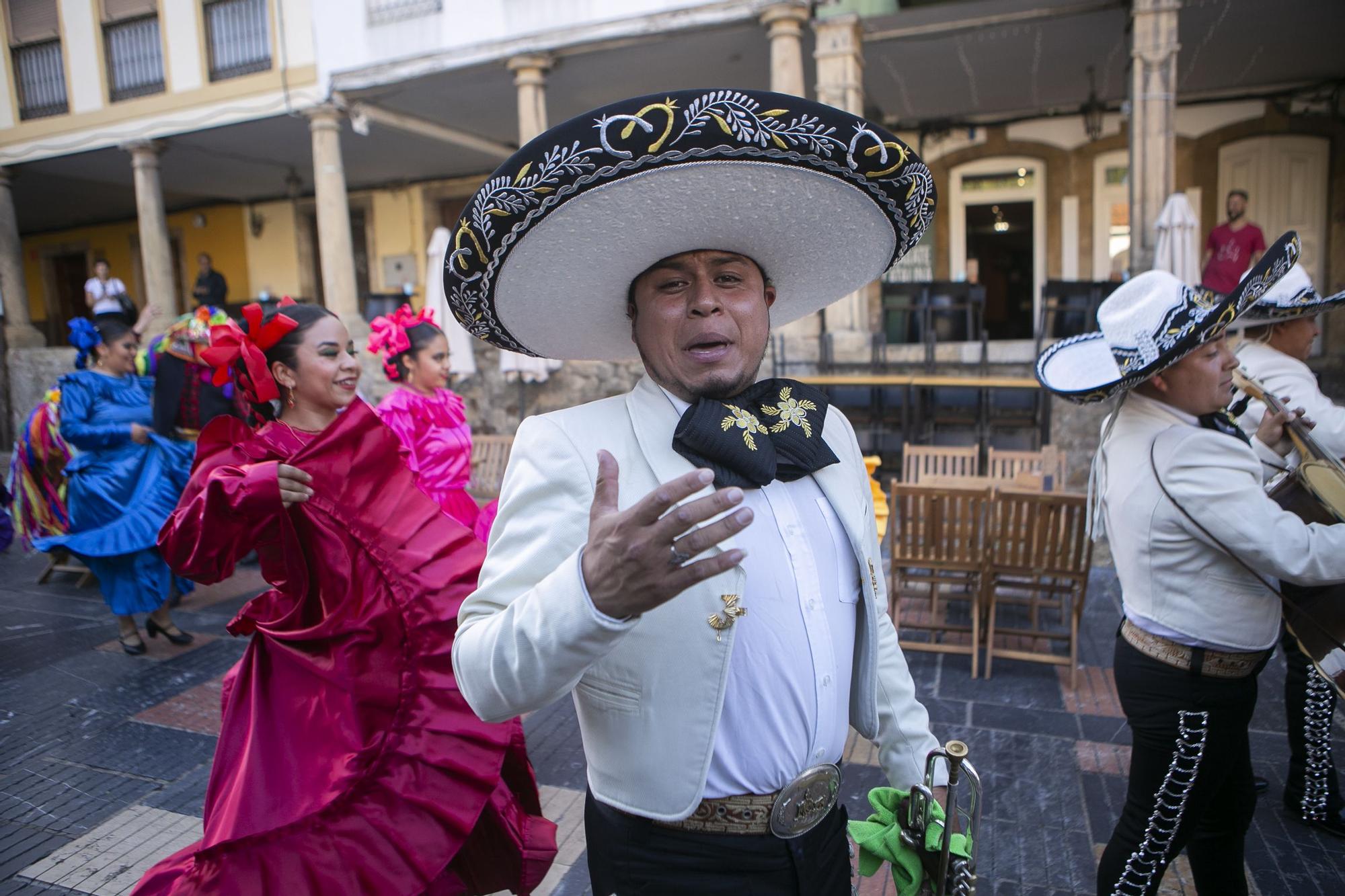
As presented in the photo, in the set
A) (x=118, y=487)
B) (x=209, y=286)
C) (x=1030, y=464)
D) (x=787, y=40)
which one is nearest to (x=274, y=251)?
(x=209, y=286)

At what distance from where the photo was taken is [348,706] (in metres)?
2.30

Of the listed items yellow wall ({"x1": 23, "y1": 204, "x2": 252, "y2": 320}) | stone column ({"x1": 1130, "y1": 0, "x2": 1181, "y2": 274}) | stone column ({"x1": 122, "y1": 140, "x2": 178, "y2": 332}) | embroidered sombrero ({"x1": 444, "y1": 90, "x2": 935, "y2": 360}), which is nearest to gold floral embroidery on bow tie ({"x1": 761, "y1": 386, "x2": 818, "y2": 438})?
embroidered sombrero ({"x1": 444, "y1": 90, "x2": 935, "y2": 360})

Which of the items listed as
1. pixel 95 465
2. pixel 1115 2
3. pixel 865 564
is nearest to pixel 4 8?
pixel 95 465

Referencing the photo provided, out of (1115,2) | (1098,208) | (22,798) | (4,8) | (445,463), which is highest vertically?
(4,8)

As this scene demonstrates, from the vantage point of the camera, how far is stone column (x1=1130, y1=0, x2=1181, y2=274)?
29.1 feet

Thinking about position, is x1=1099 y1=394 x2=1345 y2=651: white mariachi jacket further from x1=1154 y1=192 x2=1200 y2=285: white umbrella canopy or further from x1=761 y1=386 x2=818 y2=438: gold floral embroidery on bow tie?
x1=1154 y1=192 x2=1200 y2=285: white umbrella canopy

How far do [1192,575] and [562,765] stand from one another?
2635 millimetres

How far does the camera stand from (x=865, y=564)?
5.11 ft

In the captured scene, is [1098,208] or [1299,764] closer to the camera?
[1299,764]

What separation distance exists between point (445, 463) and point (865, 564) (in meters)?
3.26

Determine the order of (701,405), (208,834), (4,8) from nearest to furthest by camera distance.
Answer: (701,405) < (208,834) < (4,8)

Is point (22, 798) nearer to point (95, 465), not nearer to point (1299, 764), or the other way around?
point (95, 465)

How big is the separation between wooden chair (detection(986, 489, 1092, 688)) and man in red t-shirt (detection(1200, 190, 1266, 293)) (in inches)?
309

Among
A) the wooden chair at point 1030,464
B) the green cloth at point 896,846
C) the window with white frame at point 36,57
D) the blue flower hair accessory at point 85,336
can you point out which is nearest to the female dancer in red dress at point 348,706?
the green cloth at point 896,846
